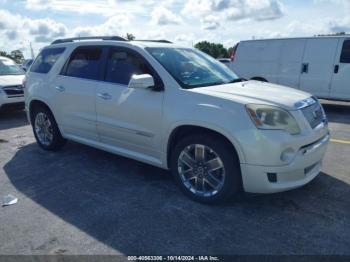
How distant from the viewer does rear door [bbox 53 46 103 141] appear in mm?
4746

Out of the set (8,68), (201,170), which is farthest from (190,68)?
(8,68)

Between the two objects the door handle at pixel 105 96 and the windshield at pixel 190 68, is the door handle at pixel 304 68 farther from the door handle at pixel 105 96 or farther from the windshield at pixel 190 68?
the door handle at pixel 105 96

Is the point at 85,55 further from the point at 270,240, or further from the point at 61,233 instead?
the point at 270,240

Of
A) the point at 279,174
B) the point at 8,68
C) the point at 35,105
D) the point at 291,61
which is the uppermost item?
the point at 291,61

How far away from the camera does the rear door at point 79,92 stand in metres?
4.75

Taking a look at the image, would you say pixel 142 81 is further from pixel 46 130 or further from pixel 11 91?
pixel 11 91

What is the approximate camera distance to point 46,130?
582cm

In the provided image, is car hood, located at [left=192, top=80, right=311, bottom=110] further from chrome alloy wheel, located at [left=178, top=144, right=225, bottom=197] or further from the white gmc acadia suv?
chrome alloy wheel, located at [left=178, top=144, right=225, bottom=197]

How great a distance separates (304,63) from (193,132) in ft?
22.7

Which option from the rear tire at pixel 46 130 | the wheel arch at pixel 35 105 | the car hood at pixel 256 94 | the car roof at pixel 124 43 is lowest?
the rear tire at pixel 46 130

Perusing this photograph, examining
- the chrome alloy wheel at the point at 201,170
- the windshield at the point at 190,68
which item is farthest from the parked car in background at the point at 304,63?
the chrome alloy wheel at the point at 201,170

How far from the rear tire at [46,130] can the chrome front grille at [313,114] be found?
3.94 metres

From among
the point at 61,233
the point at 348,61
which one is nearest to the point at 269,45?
the point at 348,61

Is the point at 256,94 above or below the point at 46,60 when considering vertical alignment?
below
